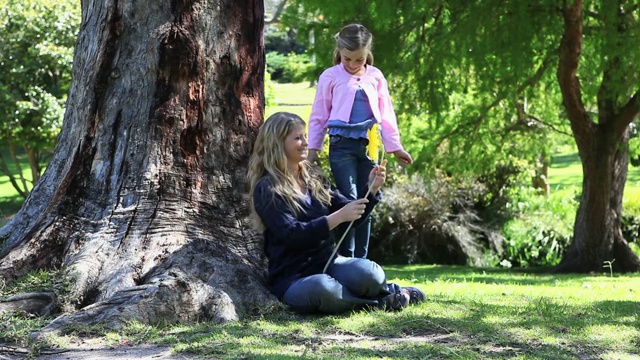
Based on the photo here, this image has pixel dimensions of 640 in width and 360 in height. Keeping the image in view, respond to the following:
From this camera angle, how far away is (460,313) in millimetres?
5730

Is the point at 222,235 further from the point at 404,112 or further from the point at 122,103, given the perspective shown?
the point at 404,112

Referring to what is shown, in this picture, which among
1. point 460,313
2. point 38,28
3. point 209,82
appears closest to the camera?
point 460,313

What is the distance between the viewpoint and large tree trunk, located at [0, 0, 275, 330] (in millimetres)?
5797

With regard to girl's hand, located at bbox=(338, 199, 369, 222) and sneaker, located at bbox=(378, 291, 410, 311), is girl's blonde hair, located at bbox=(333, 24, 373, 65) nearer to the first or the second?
girl's hand, located at bbox=(338, 199, 369, 222)

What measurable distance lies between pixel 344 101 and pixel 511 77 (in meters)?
8.00

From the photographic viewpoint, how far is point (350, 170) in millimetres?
6340

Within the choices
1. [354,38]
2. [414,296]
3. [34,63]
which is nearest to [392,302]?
[414,296]

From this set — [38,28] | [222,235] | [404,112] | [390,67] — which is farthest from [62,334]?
[38,28]

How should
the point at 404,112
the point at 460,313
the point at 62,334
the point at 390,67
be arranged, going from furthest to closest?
the point at 404,112
the point at 390,67
the point at 460,313
the point at 62,334

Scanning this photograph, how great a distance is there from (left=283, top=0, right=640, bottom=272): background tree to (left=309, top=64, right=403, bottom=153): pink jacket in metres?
5.37

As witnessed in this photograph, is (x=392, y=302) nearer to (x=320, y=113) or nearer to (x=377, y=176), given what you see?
(x=377, y=176)

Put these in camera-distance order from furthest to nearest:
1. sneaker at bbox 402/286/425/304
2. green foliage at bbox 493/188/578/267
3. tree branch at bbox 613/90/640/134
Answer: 1. green foliage at bbox 493/188/578/267
2. tree branch at bbox 613/90/640/134
3. sneaker at bbox 402/286/425/304

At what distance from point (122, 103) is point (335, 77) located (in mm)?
1425

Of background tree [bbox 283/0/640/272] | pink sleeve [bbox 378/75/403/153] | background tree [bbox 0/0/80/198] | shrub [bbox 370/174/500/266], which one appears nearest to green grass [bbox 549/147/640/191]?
shrub [bbox 370/174/500/266]
